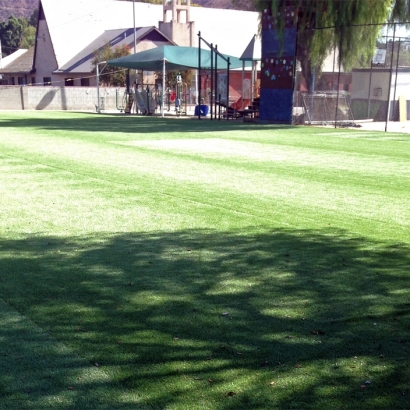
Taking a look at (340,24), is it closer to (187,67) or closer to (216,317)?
(187,67)

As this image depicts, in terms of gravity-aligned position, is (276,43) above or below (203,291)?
above

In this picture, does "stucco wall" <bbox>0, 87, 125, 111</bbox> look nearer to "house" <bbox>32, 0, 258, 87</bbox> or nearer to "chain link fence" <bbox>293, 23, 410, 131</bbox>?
"house" <bbox>32, 0, 258, 87</bbox>

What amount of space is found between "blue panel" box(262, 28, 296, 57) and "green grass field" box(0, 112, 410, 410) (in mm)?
16003

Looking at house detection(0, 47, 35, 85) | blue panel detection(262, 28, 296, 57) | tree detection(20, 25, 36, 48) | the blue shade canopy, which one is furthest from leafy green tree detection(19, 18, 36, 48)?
blue panel detection(262, 28, 296, 57)

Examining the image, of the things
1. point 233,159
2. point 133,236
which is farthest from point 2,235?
point 233,159

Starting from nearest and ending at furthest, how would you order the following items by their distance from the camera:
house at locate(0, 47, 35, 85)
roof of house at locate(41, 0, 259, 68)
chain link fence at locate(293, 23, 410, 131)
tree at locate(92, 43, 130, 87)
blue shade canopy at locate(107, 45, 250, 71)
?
1. chain link fence at locate(293, 23, 410, 131)
2. blue shade canopy at locate(107, 45, 250, 71)
3. tree at locate(92, 43, 130, 87)
4. roof of house at locate(41, 0, 259, 68)
5. house at locate(0, 47, 35, 85)

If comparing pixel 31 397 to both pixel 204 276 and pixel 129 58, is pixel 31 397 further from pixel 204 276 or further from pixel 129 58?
pixel 129 58

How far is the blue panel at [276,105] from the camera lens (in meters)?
27.1

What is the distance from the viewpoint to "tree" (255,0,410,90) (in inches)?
996

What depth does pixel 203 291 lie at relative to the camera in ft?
17.4

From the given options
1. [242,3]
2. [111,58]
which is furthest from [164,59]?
[242,3]

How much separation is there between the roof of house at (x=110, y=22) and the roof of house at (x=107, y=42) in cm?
62

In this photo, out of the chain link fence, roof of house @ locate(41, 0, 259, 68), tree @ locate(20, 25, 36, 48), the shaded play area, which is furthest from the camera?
tree @ locate(20, 25, 36, 48)

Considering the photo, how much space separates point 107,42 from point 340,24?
2982cm
